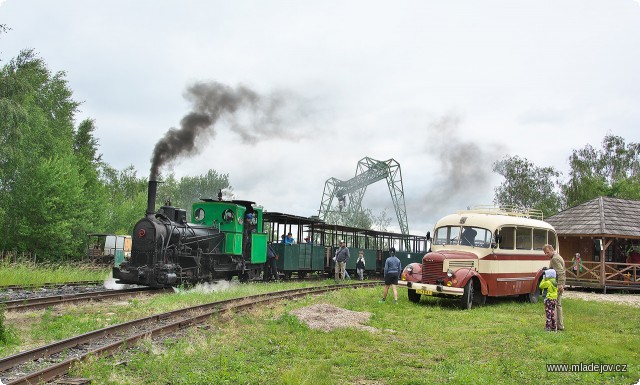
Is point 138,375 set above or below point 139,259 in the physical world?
below

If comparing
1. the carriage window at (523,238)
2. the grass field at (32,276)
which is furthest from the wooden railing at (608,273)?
the grass field at (32,276)

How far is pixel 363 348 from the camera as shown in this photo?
7984 mm

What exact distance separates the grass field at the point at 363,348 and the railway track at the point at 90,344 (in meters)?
0.28

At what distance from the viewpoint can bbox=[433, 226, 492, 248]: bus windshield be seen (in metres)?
13.8

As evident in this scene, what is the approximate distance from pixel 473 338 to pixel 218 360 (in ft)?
15.0

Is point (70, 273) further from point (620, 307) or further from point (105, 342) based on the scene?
point (620, 307)

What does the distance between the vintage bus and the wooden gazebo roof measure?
719cm

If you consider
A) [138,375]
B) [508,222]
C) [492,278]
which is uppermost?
[508,222]

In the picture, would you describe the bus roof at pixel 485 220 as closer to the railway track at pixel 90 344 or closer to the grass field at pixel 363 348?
the grass field at pixel 363 348

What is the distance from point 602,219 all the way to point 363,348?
17535mm

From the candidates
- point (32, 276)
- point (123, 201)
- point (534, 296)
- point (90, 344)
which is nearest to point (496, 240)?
point (534, 296)

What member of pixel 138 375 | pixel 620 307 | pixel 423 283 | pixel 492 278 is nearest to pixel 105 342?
pixel 138 375

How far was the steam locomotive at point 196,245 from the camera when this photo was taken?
1442 centimetres

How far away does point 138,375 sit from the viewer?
6.00 m
